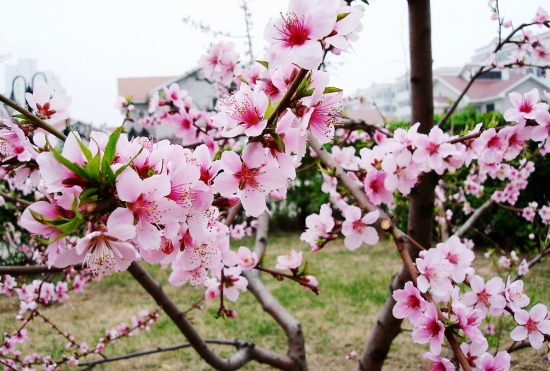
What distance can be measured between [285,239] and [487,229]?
4073mm

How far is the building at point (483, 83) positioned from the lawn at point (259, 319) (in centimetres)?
189

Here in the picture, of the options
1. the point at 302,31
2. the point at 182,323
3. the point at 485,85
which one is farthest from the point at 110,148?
the point at 485,85

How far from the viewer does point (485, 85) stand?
1188cm

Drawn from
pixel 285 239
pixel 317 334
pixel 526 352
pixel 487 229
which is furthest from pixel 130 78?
pixel 526 352

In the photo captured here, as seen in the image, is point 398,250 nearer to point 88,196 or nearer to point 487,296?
point 487,296

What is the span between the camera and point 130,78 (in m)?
22.5

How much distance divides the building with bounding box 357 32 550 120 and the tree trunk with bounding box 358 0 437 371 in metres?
0.34

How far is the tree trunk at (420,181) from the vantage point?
180 cm

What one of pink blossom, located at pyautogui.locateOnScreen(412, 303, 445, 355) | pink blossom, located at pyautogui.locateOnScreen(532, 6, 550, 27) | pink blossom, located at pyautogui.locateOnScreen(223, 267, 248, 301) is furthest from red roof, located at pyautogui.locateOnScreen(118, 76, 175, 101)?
pink blossom, located at pyautogui.locateOnScreen(412, 303, 445, 355)

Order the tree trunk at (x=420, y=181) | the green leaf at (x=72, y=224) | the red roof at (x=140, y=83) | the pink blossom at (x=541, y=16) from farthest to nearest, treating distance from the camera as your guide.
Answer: the red roof at (x=140, y=83), the pink blossom at (x=541, y=16), the tree trunk at (x=420, y=181), the green leaf at (x=72, y=224)

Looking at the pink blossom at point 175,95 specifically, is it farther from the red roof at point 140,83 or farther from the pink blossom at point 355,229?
the red roof at point 140,83

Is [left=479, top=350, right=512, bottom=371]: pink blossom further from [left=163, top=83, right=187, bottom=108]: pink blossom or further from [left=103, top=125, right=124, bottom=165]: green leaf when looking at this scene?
[left=163, top=83, right=187, bottom=108]: pink blossom

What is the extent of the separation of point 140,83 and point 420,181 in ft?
72.1

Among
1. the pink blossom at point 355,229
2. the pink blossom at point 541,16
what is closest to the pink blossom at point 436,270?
the pink blossom at point 355,229
